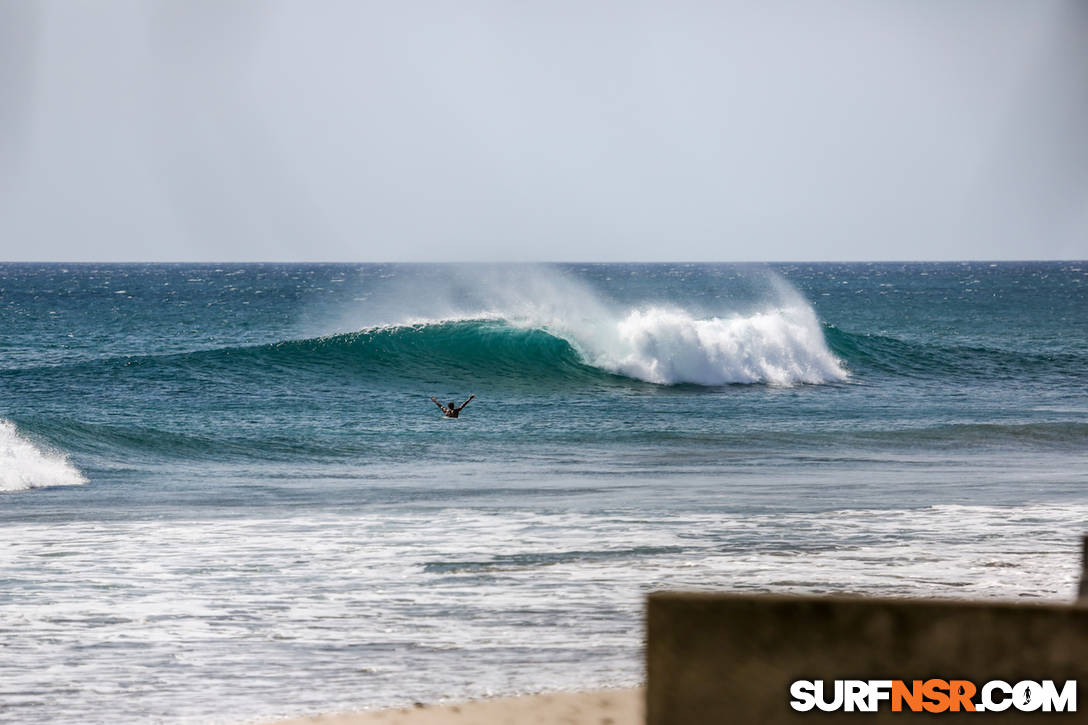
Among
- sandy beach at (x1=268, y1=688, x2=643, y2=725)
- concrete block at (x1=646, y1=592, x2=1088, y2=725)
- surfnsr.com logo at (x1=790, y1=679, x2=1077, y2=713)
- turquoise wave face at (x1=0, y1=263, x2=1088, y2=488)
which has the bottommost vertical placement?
sandy beach at (x1=268, y1=688, x2=643, y2=725)

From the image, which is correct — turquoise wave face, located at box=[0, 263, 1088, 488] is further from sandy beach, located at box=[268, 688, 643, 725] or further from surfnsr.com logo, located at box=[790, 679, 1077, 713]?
surfnsr.com logo, located at box=[790, 679, 1077, 713]

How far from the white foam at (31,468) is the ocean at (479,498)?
0.20 feet

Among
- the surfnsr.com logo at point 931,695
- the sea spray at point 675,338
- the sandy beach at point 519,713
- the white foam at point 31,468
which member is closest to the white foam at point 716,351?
the sea spray at point 675,338

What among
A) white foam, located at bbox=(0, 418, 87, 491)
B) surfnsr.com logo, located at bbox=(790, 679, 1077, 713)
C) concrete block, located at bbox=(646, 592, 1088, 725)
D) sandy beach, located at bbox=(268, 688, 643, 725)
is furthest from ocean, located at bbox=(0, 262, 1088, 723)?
surfnsr.com logo, located at bbox=(790, 679, 1077, 713)

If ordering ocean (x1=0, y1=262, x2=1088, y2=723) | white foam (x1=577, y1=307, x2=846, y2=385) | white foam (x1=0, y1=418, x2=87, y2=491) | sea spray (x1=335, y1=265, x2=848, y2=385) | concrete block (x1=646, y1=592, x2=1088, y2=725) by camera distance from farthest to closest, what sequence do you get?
sea spray (x1=335, y1=265, x2=848, y2=385) → white foam (x1=577, y1=307, x2=846, y2=385) → white foam (x1=0, y1=418, x2=87, y2=491) → ocean (x1=0, y1=262, x2=1088, y2=723) → concrete block (x1=646, y1=592, x2=1088, y2=725)

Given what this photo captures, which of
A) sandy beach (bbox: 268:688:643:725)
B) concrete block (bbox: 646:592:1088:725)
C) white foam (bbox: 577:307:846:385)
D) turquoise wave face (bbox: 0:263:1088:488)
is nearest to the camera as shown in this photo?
concrete block (bbox: 646:592:1088:725)

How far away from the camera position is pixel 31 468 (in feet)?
46.4

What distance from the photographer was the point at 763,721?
3.24 metres

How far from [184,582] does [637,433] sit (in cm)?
1102

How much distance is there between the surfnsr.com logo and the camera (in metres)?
3.12

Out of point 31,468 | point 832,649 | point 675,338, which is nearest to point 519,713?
point 832,649

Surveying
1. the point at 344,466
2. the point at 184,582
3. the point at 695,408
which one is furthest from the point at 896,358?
the point at 184,582

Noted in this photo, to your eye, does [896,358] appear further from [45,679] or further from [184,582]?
[45,679]

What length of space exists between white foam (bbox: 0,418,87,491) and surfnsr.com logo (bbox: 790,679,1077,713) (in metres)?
12.3
